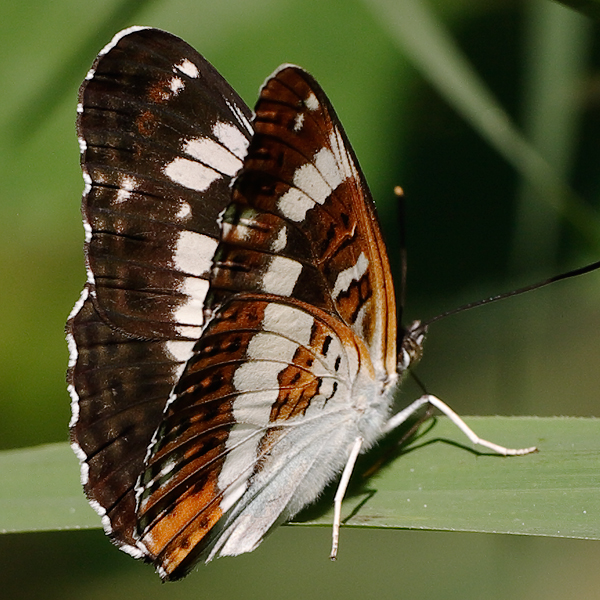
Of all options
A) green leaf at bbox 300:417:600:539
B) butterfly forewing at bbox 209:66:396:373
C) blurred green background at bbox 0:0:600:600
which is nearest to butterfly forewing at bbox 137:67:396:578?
butterfly forewing at bbox 209:66:396:373

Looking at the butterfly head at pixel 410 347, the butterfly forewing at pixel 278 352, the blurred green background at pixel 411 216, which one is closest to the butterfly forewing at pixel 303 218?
the butterfly forewing at pixel 278 352

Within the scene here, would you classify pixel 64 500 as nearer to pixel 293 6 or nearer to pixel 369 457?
pixel 369 457

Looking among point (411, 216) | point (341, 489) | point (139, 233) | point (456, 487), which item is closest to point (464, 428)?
point (456, 487)

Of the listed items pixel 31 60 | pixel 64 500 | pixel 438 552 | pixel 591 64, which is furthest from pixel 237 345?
pixel 31 60

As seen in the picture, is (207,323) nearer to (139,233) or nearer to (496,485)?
(139,233)

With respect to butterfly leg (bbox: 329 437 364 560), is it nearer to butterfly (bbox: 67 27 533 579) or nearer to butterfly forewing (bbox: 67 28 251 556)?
butterfly (bbox: 67 27 533 579)

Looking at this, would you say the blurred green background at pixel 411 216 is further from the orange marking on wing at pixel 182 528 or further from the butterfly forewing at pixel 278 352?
the orange marking on wing at pixel 182 528
